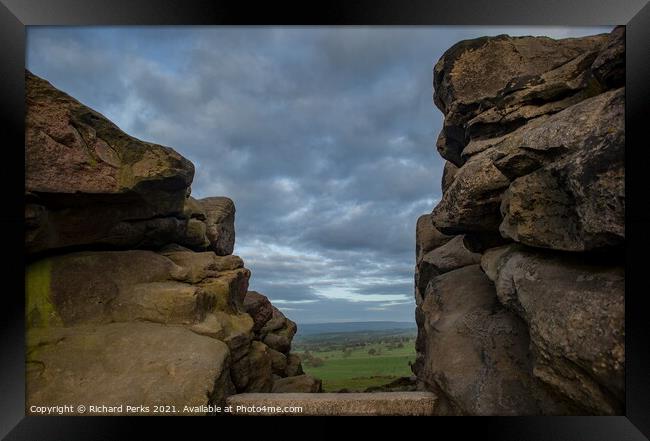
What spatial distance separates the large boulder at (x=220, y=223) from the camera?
18628 mm

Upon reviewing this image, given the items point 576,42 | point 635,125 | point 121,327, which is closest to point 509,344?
point 635,125

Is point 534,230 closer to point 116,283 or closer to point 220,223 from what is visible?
point 116,283

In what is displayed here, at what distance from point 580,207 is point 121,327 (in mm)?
12884

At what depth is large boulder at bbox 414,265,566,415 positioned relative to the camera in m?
9.03

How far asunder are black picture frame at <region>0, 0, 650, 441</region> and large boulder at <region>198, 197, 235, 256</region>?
10.8m

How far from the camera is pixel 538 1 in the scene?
299 inches

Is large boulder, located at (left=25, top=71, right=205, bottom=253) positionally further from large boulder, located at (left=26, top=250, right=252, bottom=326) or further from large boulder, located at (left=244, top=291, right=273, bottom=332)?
large boulder, located at (left=244, top=291, right=273, bottom=332)

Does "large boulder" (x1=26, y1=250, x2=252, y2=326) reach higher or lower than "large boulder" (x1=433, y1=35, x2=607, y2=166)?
lower

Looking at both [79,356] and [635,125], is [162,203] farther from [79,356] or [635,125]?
[635,125]

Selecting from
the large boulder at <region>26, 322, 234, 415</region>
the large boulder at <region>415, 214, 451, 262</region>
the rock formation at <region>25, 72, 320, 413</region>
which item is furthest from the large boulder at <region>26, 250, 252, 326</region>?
the large boulder at <region>415, 214, 451, 262</region>

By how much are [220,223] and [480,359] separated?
1440 centimetres

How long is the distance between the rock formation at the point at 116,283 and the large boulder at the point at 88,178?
1.3 inches

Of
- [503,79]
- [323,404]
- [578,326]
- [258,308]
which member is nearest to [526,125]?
[503,79]

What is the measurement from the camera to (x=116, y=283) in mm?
11867
